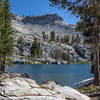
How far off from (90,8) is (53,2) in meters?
2.96

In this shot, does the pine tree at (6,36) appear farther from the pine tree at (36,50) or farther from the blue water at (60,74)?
the pine tree at (36,50)

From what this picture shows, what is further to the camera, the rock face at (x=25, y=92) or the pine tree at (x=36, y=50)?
the pine tree at (x=36, y=50)

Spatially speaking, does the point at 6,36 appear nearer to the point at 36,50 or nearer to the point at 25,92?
the point at 25,92

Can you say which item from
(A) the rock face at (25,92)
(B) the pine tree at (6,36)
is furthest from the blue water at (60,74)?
(A) the rock face at (25,92)

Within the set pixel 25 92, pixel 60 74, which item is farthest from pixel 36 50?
pixel 25 92

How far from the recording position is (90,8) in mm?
9859

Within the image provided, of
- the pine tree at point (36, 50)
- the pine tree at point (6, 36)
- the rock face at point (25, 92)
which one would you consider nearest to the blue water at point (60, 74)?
the pine tree at point (6, 36)

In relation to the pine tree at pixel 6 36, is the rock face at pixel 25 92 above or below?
below

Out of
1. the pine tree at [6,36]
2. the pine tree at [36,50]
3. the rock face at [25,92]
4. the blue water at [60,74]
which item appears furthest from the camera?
the pine tree at [36,50]

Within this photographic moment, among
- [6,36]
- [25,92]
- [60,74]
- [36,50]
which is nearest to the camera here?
[25,92]

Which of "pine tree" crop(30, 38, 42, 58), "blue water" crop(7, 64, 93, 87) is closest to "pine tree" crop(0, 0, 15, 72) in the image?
"blue water" crop(7, 64, 93, 87)

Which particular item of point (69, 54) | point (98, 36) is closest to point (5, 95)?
point (98, 36)

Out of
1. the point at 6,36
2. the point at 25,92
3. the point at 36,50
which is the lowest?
the point at 36,50

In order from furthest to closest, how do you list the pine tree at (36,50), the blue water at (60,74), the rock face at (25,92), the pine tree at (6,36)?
the pine tree at (36,50)
the blue water at (60,74)
the pine tree at (6,36)
the rock face at (25,92)
